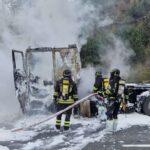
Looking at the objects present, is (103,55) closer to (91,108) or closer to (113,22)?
(113,22)

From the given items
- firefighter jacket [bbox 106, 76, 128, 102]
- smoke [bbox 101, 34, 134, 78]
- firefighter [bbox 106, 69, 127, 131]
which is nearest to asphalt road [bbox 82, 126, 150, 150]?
firefighter [bbox 106, 69, 127, 131]

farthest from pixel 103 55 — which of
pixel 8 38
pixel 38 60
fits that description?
pixel 38 60

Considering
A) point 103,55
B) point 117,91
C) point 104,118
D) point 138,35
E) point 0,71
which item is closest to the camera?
point 117,91

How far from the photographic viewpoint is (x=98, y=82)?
13.0 meters

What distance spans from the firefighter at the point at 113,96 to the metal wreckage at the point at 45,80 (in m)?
2.19

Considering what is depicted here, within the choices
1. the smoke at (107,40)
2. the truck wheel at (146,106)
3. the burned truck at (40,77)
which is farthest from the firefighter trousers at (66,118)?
the smoke at (107,40)

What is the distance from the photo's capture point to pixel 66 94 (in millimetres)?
11625

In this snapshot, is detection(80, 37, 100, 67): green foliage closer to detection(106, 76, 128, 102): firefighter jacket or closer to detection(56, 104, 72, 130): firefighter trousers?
detection(56, 104, 72, 130): firefighter trousers

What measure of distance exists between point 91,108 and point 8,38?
16.4ft

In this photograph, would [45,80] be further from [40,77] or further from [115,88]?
[115,88]

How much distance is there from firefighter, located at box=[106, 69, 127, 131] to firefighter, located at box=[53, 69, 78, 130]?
3.17ft

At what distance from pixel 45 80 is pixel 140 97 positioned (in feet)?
9.79

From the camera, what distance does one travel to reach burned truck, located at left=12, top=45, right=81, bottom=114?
13703mm

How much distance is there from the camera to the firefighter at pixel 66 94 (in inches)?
457
